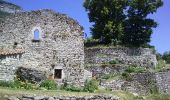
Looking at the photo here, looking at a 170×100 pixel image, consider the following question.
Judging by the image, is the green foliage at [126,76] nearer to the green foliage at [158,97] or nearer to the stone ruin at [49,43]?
the green foliage at [158,97]

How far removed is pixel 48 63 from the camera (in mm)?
28562

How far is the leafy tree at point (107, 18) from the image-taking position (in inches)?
1417

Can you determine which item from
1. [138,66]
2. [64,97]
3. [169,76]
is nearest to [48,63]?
[64,97]

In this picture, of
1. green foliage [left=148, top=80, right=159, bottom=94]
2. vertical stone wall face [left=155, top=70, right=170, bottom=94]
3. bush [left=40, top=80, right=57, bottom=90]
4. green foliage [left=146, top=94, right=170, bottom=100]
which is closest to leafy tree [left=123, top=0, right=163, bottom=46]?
vertical stone wall face [left=155, top=70, right=170, bottom=94]

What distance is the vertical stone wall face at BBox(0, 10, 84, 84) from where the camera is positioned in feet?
93.9

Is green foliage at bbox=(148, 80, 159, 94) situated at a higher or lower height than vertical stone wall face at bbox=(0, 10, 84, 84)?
lower

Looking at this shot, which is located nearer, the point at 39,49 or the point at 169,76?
the point at 39,49

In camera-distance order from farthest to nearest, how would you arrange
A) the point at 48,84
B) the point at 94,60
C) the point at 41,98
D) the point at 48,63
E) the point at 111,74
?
1. the point at 94,60
2. the point at 111,74
3. the point at 48,63
4. the point at 48,84
5. the point at 41,98

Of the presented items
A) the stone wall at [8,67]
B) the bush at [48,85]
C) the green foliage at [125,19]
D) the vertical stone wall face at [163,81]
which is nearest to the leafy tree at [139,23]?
the green foliage at [125,19]

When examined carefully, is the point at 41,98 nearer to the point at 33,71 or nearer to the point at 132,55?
the point at 33,71

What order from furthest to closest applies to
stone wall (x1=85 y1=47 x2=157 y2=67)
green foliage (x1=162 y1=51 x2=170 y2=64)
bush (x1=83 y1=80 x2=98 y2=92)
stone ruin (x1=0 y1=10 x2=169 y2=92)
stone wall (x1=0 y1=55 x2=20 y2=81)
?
green foliage (x1=162 y1=51 x2=170 y2=64) → stone wall (x1=85 y1=47 x2=157 y2=67) → stone ruin (x1=0 y1=10 x2=169 y2=92) → bush (x1=83 y1=80 x2=98 y2=92) → stone wall (x1=0 y1=55 x2=20 y2=81)

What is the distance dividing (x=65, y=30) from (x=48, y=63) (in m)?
2.81

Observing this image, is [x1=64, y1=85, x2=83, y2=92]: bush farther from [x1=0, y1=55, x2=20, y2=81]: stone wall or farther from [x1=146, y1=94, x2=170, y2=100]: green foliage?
[x1=146, y1=94, x2=170, y2=100]: green foliage

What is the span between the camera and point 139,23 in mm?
36969
